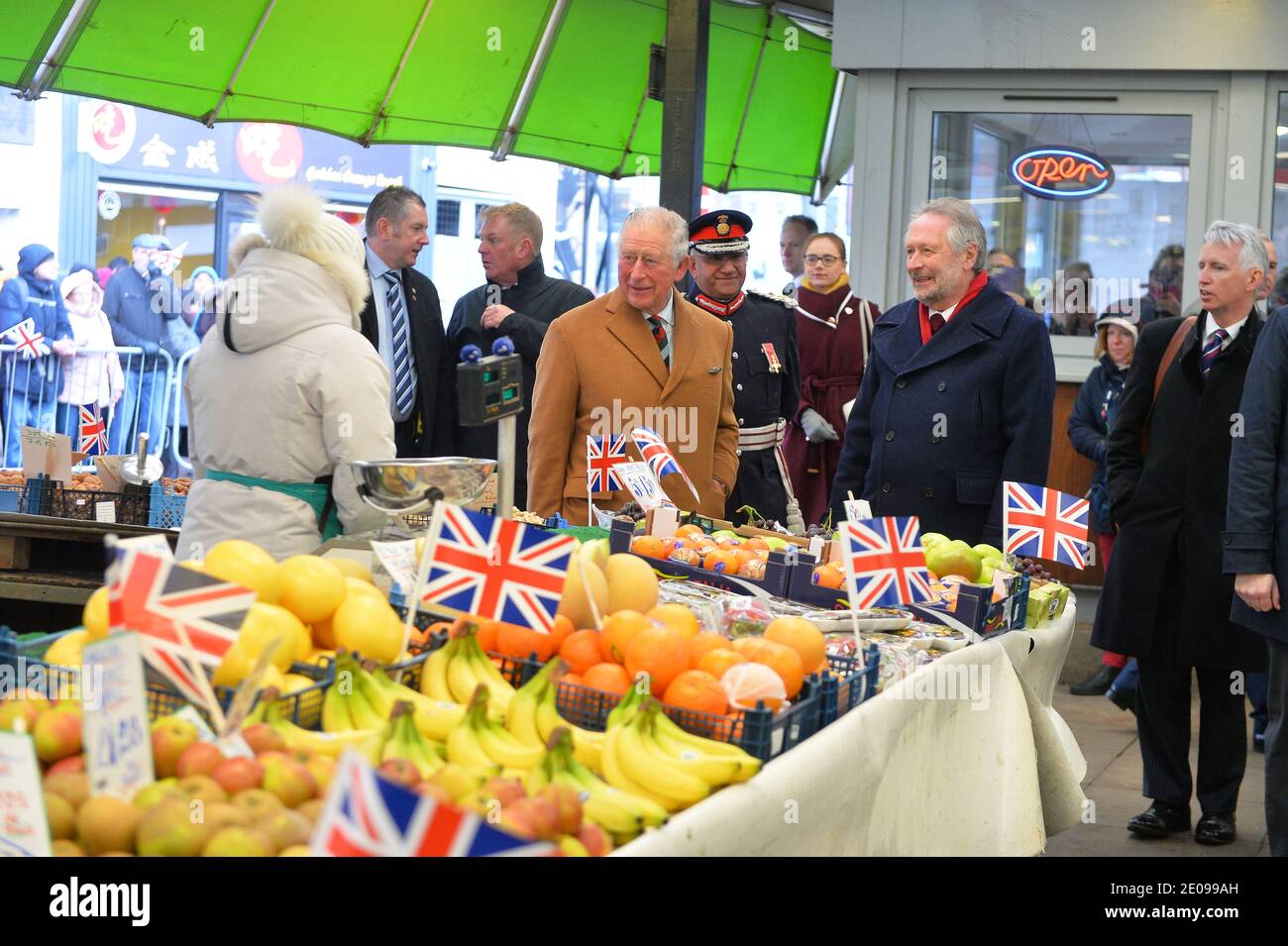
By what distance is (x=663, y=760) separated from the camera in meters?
2.07

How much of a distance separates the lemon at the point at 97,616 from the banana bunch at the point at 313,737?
14.4 inches

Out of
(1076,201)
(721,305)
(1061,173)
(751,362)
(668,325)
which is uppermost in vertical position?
(1061,173)

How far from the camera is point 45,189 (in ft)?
37.3

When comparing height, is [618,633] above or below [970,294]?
below

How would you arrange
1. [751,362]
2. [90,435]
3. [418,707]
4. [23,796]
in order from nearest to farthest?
1. [23,796]
2. [418,707]
3. [751,362]
4. [90,435]

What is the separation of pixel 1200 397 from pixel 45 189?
9642 mm

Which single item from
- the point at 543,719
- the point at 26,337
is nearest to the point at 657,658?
the point at 543,719

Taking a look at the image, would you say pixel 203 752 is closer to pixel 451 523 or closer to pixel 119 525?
pixel 451 523

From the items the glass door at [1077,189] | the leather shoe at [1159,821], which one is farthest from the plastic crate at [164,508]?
the glass door at [1077,189]

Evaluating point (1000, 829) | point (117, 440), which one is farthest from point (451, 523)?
point (117, 440)

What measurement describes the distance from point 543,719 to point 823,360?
15.8ft

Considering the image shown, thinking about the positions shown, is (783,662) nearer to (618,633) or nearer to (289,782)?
(618,633)

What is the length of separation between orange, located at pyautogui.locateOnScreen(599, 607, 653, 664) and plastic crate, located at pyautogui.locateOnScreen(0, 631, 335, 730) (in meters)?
0.49

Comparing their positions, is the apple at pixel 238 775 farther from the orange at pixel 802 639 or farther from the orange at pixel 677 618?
the orange at pixel 802 639
